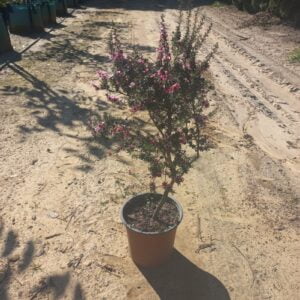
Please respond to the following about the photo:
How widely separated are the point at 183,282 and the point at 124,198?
1476mm

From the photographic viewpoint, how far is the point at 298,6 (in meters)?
15.3

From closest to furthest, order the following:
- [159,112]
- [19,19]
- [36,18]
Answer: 1. [159,112]
2. [19,19]
3. [36,18]

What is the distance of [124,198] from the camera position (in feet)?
15.8

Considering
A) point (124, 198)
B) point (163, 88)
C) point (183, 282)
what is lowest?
point (124, 198)

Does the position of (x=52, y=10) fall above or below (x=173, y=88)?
below

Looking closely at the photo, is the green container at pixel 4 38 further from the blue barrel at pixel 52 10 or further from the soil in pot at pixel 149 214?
the soil in pot at pixel 149 214

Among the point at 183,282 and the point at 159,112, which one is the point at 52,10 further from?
the point at 183,282

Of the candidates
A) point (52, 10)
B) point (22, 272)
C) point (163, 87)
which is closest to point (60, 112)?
point (22, 272)

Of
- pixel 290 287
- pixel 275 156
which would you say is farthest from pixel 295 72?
pixel 290 287

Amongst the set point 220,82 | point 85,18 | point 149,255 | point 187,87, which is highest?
point 187,87

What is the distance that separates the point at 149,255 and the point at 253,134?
11.9ft

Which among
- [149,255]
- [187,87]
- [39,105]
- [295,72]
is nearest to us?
[187,87]

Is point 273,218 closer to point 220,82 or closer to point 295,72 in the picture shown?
point 220,82

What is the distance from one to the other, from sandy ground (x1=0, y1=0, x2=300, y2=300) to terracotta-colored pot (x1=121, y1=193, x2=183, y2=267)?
0.42ft
